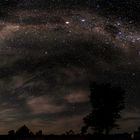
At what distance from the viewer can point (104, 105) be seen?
50.5m

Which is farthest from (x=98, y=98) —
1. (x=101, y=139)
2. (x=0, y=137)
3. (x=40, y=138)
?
(x=0, y=137)

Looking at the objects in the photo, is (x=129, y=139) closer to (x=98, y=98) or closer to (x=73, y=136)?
(x=73, y=136)

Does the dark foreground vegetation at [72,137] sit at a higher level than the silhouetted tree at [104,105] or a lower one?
lower

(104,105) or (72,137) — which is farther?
(104,105)

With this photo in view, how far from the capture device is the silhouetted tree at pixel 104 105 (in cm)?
4984

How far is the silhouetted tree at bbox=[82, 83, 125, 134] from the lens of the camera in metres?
49.8

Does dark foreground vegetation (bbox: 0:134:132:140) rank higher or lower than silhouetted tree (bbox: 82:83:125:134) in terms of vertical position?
lower

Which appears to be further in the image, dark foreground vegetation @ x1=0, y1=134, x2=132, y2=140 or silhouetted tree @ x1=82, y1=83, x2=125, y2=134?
silhouetted tree @ x1=82, y1=83, x2=125, y2=134

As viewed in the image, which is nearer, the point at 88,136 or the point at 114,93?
the point at 88,136

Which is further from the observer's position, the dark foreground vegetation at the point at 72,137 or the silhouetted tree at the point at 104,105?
the silhouetted tree at the point at 104,105

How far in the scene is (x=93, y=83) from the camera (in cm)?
5141

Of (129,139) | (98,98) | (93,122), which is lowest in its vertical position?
(129,139)

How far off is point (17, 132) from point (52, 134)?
513cm

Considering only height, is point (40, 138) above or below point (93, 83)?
below
